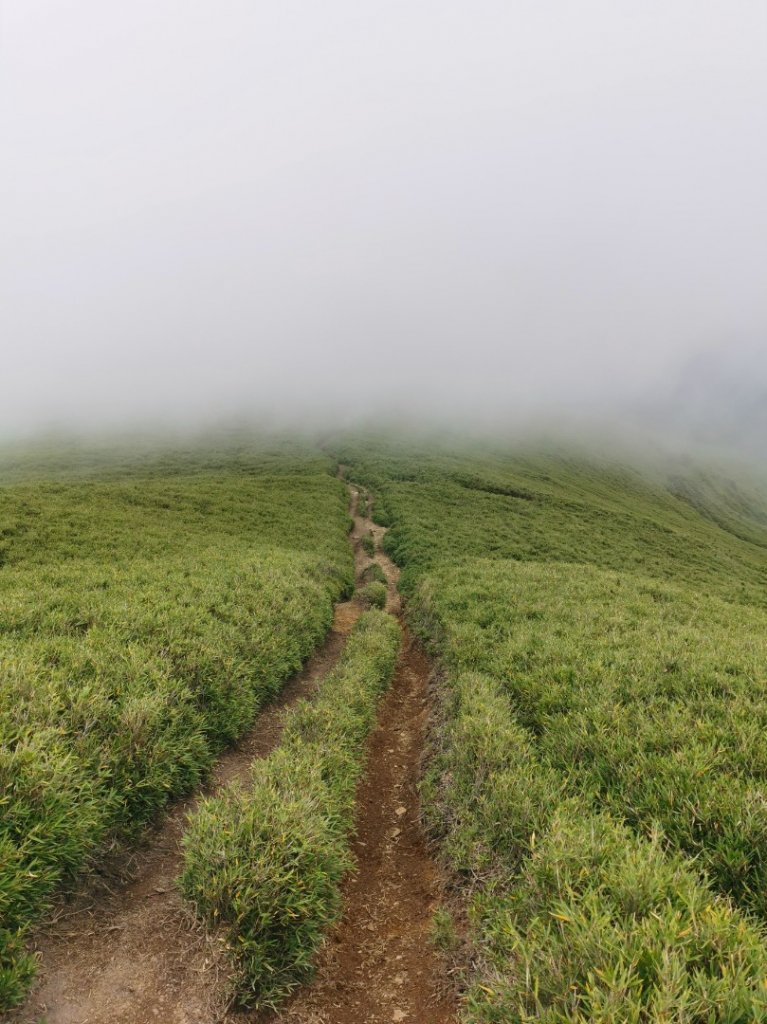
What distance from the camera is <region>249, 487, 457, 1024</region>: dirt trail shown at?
17.7ft

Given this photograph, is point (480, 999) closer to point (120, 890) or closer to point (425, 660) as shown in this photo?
point (120, 890)

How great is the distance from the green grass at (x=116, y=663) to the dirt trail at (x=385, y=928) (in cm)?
294

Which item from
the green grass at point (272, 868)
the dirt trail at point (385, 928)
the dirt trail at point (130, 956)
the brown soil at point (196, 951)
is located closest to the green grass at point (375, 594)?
the dirt trail at point (385, 928)

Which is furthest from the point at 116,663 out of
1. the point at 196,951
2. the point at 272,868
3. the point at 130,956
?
the point at 272,868

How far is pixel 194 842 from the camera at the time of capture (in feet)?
19.7

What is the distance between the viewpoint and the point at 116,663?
361 inches

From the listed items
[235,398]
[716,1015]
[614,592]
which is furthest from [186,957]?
[235,398]

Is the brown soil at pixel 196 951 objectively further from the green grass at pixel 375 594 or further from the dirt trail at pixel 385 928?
the green grass at pixel 375 594

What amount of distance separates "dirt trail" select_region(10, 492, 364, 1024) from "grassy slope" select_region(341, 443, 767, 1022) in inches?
116

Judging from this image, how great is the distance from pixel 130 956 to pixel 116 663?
5.05 metres

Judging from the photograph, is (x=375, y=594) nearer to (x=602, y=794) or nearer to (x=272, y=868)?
(x=602, y=794)

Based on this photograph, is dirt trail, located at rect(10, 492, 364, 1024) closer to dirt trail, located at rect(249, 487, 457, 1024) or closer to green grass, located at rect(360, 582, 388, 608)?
dirt trail, located at rect(249, 487, 457, 1024)

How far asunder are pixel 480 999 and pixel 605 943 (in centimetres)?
180

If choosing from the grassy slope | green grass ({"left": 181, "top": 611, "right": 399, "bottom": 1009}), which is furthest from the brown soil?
the grassy slope
